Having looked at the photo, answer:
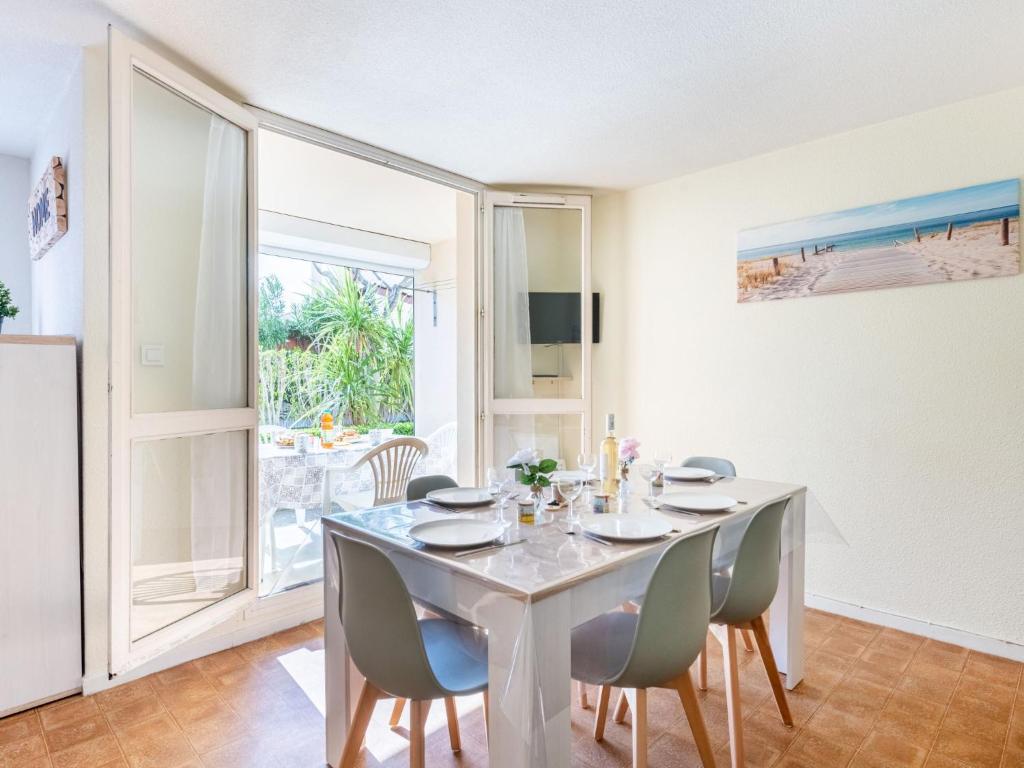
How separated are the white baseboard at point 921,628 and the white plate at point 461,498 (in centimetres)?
219

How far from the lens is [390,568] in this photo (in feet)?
4.26

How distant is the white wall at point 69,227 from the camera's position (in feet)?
7.28

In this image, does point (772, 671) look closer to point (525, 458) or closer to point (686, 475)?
point (686, 475)

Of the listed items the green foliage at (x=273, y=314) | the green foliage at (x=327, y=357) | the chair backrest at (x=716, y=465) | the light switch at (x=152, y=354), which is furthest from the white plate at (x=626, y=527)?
the green foliage at (x=273, y=314)

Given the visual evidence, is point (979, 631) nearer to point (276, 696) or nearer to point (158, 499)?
point (276, 696)

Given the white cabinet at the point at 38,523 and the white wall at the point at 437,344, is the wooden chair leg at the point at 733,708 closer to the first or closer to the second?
the white cabinet at the point at 38,523

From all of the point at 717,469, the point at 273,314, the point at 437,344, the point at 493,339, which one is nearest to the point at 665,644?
the point at 717,469

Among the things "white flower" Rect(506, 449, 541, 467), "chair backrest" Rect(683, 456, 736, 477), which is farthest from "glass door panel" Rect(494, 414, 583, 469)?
"white flower" Rect(506, 449, 541, 467)

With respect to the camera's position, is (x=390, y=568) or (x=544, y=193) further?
(x=544, y=193)

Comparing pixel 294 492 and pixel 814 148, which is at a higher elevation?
pixel 814 148

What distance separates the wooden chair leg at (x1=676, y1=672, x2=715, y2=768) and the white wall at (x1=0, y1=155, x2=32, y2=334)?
3879 millimetres

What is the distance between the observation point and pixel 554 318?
3986 millimetres

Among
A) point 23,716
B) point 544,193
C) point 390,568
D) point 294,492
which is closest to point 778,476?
point 544,193

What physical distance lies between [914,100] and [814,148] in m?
0.52
